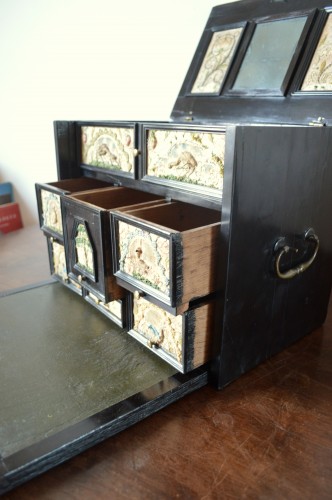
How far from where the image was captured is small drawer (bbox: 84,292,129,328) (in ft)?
2.92

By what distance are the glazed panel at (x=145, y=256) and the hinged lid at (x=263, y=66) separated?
0.43 m

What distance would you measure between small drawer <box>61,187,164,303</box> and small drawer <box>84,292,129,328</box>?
0.08 feet

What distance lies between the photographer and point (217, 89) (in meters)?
1.06

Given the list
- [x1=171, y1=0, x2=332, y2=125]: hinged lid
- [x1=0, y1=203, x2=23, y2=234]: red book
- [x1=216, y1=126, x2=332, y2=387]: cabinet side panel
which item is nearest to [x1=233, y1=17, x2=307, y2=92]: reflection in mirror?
[x1=171, y1=0, x2=332, y2=125]: hinged lid

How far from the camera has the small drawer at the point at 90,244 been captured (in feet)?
2.70

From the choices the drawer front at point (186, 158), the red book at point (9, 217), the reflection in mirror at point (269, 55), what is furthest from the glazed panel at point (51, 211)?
the red book at point (9, 217)

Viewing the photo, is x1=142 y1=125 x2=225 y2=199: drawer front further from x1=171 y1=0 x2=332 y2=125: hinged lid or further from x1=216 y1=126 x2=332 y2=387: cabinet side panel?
x1=171 y1=0 x2=332 y2=125: hinged lid

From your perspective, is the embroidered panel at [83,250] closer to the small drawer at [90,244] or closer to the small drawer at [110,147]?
the small drawer at [90,244]

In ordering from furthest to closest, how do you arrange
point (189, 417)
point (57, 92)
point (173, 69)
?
point (57, 92)
point (173, 69)
point (189, 417)

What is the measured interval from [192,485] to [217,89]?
911 mm

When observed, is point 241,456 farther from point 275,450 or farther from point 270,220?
point 270,220

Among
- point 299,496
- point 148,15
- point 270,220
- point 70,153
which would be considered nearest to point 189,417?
point 299,496

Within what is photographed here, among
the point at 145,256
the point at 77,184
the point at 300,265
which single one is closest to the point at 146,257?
the point at 145,256

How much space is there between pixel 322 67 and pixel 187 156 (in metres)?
0.38
